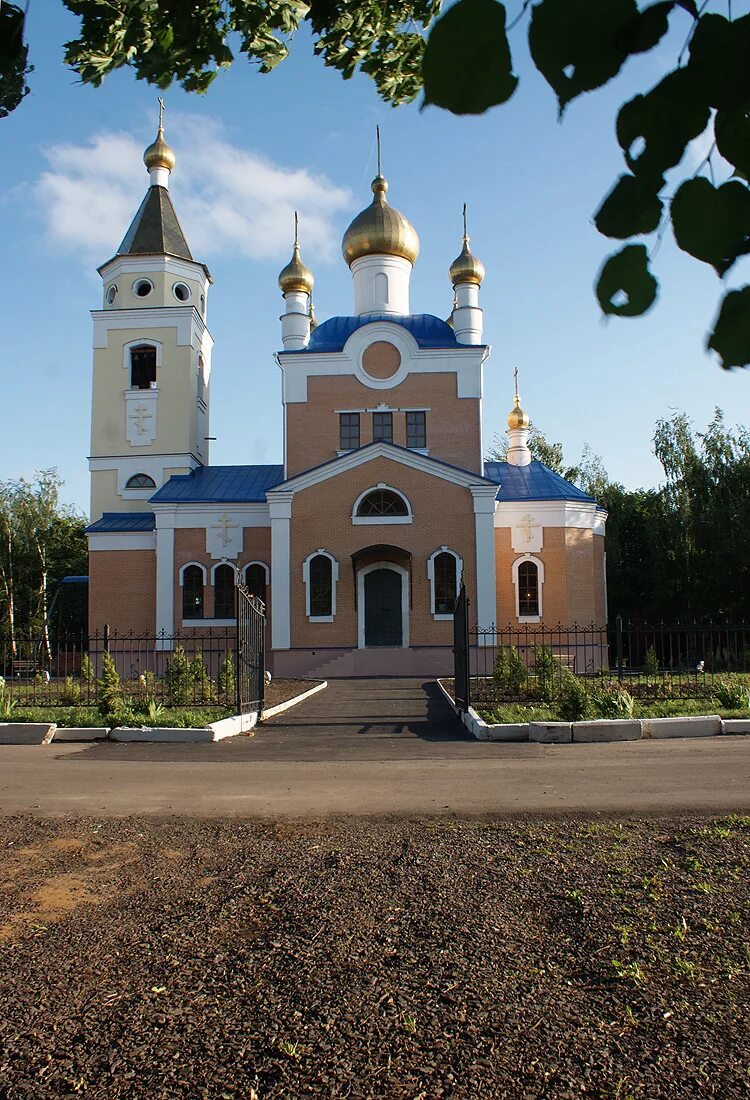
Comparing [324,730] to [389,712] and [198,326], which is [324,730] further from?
[198,326]

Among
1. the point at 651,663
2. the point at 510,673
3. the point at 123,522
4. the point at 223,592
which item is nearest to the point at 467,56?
the point at 510,673

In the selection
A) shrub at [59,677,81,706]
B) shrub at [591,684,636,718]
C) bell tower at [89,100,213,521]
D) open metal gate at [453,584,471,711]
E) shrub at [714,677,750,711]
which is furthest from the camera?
bell tower at [89,100,213,521]

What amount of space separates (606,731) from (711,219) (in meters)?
9.24

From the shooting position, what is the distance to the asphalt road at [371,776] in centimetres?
639

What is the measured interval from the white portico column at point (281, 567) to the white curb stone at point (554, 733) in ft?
44.7

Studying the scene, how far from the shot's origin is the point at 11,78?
252 centimetres

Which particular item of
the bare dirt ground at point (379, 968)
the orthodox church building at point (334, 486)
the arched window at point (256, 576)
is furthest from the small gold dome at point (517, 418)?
the bare dirt ground at point (379, 968)

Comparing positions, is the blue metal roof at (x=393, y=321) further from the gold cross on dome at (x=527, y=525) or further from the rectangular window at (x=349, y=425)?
the gold cross on dome at (x=527, y=525)

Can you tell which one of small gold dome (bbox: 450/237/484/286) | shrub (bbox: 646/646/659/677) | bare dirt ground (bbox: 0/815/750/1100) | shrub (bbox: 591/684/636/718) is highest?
small gold dome (bbox: 450/237/484/286)

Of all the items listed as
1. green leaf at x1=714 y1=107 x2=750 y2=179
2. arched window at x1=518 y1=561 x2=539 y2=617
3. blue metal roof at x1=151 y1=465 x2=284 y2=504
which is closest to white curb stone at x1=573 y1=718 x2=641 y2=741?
green leaf at x1=714 y1=107 x2=750 y2=179

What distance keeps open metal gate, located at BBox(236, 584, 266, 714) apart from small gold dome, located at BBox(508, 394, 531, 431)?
56.8 feet

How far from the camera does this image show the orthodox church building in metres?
23.4

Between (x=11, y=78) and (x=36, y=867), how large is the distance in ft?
12.4

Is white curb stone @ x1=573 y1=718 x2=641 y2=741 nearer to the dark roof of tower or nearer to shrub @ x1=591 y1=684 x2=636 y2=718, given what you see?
shrub @ x1=591 y1=684 x2=636 y2=718
